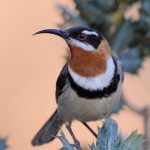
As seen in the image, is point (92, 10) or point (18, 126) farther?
point (18, 126)

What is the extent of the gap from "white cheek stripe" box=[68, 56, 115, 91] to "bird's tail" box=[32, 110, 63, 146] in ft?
1.09

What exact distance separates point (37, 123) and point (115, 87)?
2.21 m

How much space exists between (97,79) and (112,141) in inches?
29.1

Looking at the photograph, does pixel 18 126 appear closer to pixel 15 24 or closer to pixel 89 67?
pixel 15 24

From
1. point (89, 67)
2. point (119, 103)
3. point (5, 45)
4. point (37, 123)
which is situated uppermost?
point (89, 67)

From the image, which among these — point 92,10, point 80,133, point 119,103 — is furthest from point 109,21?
point 80,133

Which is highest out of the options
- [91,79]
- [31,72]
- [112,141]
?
[112,141]

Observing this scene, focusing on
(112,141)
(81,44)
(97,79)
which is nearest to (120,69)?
(97,79)

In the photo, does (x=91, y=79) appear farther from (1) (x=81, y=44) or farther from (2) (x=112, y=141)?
(2) (x=112, y=141)

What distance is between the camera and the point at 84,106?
255 centimetres

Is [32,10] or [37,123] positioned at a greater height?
[32,10]

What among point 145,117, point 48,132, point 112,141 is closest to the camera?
point 112,141

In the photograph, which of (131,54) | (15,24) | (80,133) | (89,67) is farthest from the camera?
(15,24)

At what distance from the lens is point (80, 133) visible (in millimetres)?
4332
